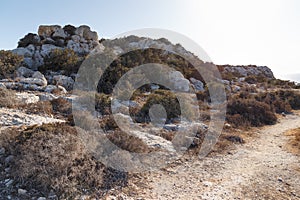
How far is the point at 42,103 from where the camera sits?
10148 mm

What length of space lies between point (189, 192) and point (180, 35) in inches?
339

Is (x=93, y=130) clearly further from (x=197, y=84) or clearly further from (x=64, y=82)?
(x=197, y=84)

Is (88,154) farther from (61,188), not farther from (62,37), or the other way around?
(62,37)

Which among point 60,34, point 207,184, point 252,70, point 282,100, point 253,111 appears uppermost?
point 60,34

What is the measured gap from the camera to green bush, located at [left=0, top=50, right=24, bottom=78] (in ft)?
52.1

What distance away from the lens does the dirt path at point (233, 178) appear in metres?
5.25

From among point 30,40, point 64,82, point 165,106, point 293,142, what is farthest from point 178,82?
point 30,40

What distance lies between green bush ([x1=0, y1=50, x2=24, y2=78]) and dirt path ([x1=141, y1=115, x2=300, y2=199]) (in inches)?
565

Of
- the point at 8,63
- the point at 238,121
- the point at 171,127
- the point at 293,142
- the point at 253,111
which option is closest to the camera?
the point at 293,142

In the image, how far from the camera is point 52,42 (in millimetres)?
23812

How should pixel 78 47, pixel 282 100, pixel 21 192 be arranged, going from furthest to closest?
1. pixel 78 47
2. pixel 282 100
3. pixel 21 192

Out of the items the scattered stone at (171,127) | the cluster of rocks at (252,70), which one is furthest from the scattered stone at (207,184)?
the cluster of rocks at (252,70)

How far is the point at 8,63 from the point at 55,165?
14.8 m

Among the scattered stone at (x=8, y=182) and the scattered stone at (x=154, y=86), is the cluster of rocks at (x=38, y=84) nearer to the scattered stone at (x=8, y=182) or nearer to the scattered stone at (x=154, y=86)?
the scattered stone at (x=154, y=86)
